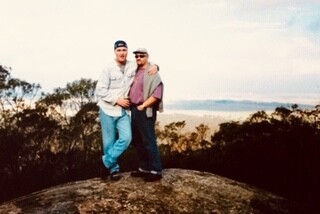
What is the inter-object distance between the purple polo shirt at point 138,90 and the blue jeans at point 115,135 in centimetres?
23

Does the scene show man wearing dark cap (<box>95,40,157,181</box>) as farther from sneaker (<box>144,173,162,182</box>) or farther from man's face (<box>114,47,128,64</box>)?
sneaker (<box>144,173,162,182</box>)

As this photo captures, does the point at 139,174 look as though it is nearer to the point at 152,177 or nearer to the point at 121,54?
the point at 152,177

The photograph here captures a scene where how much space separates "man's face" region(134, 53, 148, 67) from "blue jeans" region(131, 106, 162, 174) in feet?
1.94

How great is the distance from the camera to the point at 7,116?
26.7 metres

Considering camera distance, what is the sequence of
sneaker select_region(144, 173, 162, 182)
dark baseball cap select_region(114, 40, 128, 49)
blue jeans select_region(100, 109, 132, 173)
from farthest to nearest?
sneaker select_region(144, 173, 162, 182)
blue jeans select_region(100, 109, 132, 173)
dark baseball cap select_region(114, 40, 128, 49)

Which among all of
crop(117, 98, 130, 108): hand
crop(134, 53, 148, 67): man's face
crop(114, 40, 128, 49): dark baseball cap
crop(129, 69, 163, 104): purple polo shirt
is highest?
crop(114, 40, 128, 49): dark baseball cap

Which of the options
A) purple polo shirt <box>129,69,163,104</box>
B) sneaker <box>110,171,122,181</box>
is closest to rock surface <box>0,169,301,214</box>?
sneaker <box>110,171,122,181</box>

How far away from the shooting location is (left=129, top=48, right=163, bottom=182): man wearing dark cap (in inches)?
252

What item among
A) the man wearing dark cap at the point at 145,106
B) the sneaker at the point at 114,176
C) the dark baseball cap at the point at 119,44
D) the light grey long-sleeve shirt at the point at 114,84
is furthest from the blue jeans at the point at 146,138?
the dark baseball cap at the point at 119,44

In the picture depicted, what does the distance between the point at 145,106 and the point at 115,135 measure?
62cm

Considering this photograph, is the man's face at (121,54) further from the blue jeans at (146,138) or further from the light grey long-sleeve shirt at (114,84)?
the blue jeans at (146,138)

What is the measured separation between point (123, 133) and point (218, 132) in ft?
69.6

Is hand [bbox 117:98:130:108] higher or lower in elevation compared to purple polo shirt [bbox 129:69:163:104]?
lower

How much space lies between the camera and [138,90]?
255 inches
